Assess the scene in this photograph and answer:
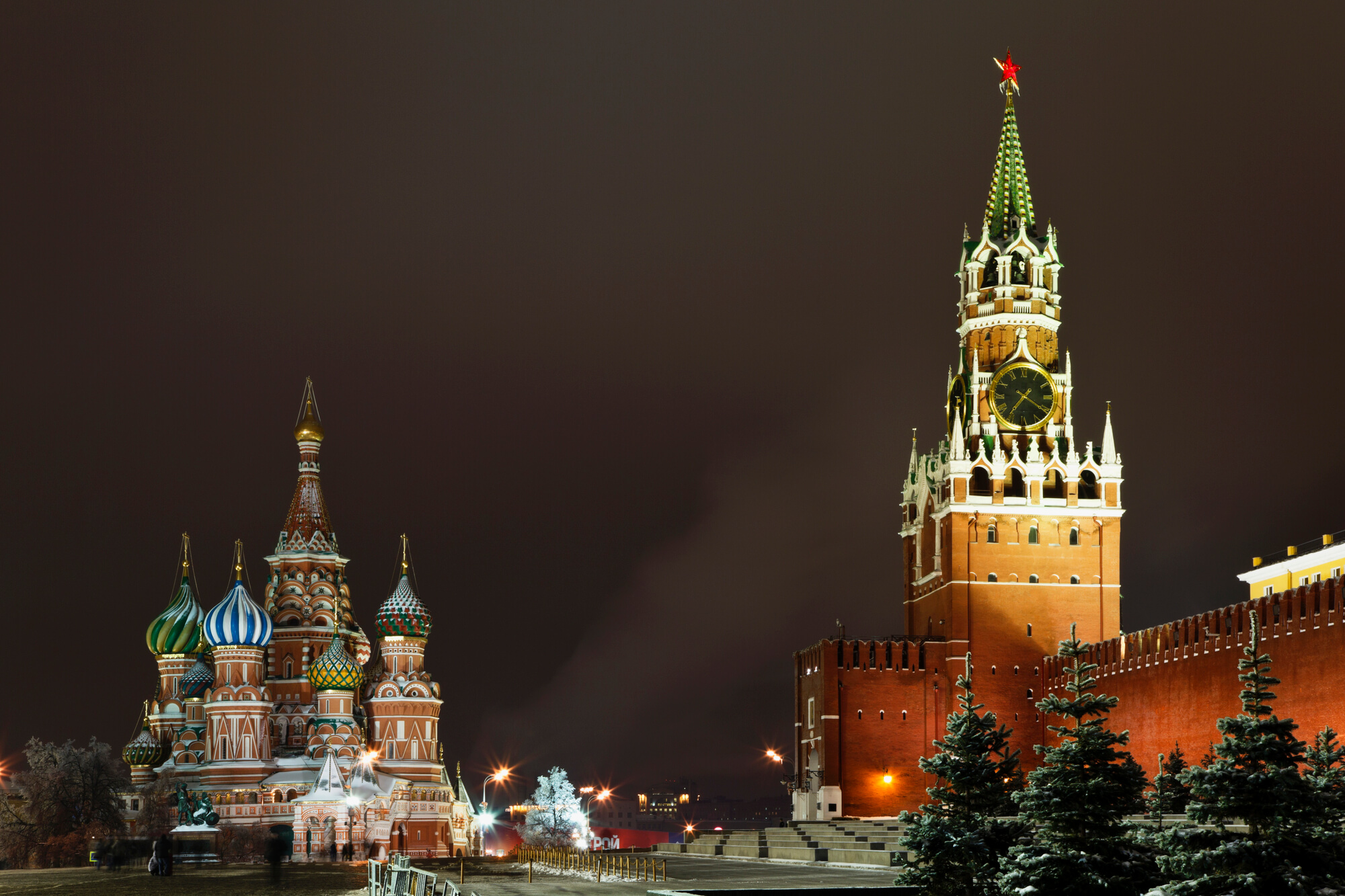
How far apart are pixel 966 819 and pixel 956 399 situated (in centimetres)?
3671

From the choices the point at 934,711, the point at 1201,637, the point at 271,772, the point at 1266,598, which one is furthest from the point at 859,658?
the point at 271,772

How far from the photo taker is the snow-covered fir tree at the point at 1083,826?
18734 mm

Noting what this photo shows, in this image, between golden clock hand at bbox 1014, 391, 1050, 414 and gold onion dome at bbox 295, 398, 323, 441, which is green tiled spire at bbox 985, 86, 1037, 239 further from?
gold onion dome at bbox 295, 398, 323, 441

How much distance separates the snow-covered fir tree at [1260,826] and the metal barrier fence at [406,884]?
24.9 feet

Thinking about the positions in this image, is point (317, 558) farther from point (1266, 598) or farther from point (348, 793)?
point (1266, 598)

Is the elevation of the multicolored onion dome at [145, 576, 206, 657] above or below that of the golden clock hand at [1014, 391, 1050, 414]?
below

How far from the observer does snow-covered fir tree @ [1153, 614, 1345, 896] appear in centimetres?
1548

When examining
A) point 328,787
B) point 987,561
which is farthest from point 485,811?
point 987,561

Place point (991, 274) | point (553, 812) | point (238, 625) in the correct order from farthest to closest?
point (553, 812)
point (238, 625)
point (991, 274)

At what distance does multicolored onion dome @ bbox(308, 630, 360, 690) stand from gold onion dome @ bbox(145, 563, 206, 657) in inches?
272

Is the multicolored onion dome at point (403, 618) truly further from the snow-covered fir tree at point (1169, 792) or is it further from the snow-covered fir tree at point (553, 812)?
the snow-covered fir tree at point (1169, 792)

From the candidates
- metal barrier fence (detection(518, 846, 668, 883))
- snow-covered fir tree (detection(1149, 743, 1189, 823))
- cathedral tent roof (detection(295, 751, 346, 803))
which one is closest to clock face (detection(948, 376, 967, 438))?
snow-covered fir tree (detection(1149, 743, 1189, 823))

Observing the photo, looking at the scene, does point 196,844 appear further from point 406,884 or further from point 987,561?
point 406,884

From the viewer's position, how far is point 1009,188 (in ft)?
194
